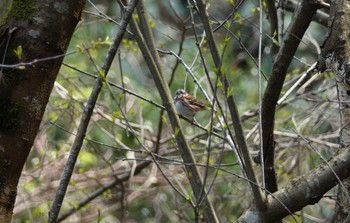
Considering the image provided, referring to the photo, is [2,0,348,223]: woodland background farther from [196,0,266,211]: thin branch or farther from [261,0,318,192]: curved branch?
[196,0,266,211]: thin branch

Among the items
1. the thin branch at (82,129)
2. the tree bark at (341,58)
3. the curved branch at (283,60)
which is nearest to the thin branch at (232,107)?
the thin branch at (82,129)

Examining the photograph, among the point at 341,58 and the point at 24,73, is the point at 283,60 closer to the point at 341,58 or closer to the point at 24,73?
the point at 341,58

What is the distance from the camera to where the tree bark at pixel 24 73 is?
2.06 meters

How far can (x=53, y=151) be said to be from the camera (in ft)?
20.5

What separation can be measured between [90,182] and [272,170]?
377 centimetres

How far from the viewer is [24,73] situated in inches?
82.4

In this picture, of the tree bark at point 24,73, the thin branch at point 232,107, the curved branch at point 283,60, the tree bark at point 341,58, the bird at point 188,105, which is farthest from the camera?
the bird at point 188,105

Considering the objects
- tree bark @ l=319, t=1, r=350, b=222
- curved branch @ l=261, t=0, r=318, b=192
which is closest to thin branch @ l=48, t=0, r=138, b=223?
curved branch @ l=261, t=0, r=318, b=192

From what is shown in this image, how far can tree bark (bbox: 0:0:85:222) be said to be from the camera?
2.06 meters

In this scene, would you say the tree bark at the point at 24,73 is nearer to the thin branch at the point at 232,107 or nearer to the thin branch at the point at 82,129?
the thin branch at the point at 82,129

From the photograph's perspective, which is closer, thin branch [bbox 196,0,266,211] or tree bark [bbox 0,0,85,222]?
tree bark [bbox 0,0,85,222]

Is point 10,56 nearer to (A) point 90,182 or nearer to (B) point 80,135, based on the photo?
(B) point 80,135

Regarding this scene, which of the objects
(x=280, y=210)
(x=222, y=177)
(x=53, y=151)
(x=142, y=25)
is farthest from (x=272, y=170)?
(x=53, y=151)

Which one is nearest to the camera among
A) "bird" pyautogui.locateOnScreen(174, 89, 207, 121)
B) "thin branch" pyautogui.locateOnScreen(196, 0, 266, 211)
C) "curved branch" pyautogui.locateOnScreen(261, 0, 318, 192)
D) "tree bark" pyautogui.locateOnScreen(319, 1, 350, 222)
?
"thin branch" pyautogui.locateOnScreen(196, 0, 266, 211)
